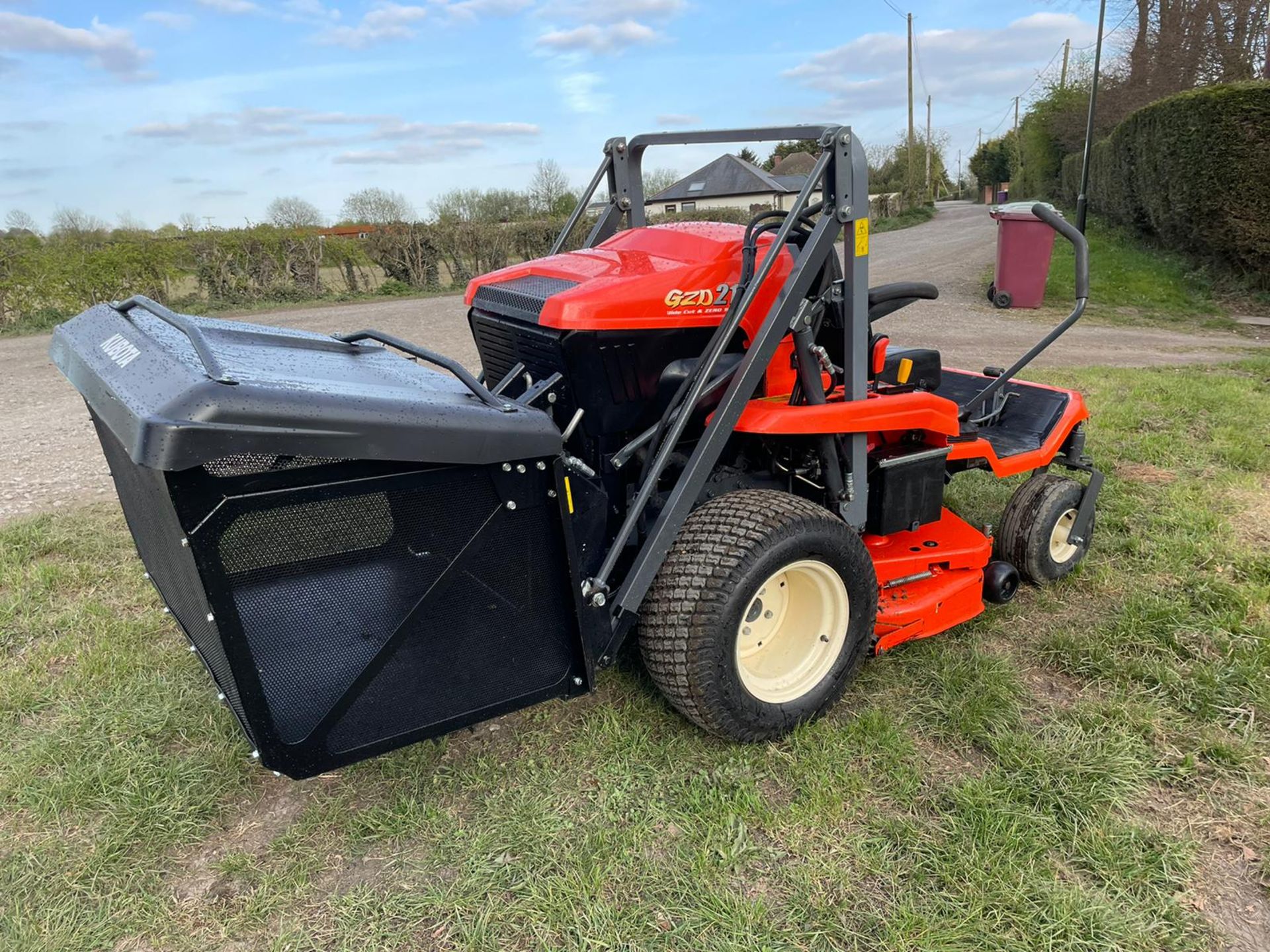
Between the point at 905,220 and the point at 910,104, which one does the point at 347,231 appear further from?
the point at 910,104

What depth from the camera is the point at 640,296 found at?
2.56 m

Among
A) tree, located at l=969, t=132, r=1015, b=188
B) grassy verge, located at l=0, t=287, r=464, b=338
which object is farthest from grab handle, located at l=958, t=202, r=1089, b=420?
tree, located at l=969, t=132, r=1015, b=188

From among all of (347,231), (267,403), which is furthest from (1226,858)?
(347,231)

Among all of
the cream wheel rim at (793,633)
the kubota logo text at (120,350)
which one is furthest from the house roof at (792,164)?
the kubota logo text at (120,350)

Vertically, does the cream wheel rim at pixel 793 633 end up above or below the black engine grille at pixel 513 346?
below

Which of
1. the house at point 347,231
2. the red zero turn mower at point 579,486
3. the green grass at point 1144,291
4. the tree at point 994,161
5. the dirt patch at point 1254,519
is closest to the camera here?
the red zero turn mower at point 579,486

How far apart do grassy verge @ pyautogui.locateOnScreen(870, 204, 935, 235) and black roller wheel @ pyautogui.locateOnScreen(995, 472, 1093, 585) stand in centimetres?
2673

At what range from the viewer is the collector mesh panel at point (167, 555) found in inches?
73.3

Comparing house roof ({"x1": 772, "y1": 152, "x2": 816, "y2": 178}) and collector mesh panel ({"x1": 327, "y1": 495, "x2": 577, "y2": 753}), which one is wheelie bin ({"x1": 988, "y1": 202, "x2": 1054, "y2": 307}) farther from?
house roof ({"x1": 772, "y1": 152, "x2": 816, "y2": 178})

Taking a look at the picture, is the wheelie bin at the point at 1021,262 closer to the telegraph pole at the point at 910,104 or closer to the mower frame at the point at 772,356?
the mower frame at the point at 772,356

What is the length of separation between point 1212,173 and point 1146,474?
30.5ft

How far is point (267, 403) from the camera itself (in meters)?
1.68

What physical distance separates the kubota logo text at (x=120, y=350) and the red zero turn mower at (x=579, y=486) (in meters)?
0.02

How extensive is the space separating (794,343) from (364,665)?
1.61m
